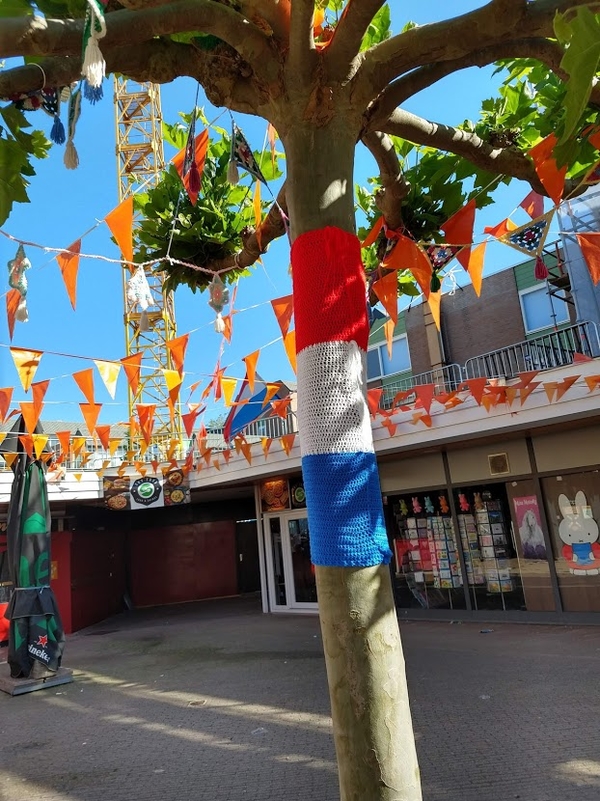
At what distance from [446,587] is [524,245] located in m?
8.99

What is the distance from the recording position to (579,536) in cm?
1073

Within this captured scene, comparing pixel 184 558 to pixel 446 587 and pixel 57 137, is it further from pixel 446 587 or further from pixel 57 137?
pixel 57 137

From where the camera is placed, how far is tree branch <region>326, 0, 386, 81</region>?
2350 millimetres

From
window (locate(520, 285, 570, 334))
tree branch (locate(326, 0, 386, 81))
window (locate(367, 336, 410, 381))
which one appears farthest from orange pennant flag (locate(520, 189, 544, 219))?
window (locate(367, 336, 410, 381))

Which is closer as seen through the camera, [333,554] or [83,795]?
[333,554]

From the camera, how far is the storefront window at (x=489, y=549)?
11.6m

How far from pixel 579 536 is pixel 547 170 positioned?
8.92m

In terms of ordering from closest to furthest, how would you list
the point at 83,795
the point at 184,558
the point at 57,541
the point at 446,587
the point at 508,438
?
1. the point at 83,795
2. the point at 508,438
3. the point at 446,587
4. the point at 57,541
5. the point at 184,558

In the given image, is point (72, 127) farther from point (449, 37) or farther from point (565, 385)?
point (565, 385)

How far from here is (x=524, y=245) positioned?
542 centimetres

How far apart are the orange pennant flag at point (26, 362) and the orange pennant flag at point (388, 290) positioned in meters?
4.32

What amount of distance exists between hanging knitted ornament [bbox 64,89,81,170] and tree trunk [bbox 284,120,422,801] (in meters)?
1.48

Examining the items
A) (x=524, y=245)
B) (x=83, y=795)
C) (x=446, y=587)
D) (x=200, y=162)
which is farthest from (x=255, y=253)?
(x=446, y=587)

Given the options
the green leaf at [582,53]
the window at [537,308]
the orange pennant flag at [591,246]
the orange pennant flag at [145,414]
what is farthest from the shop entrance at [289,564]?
the green leaf at [582,53]
